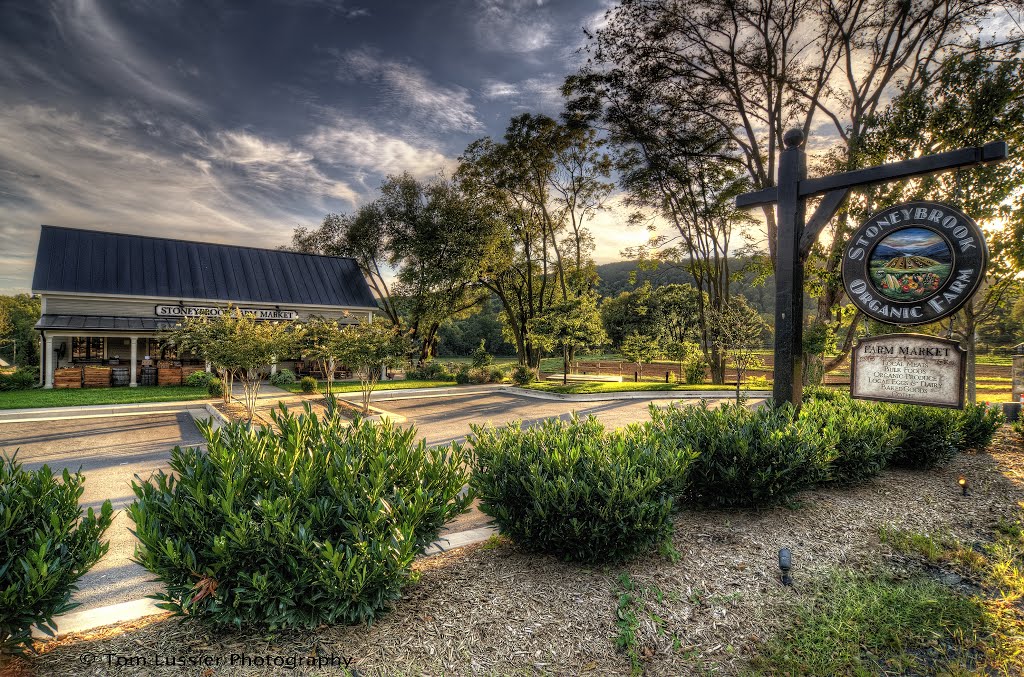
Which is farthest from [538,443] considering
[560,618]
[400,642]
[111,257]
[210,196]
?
[111,257]

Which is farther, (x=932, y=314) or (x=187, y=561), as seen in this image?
(x=932, y=314)

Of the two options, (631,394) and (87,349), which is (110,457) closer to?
(631,394)

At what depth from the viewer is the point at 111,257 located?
2209 centimetres

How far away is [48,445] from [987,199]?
19399 millimetres

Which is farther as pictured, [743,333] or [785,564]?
[743,333]

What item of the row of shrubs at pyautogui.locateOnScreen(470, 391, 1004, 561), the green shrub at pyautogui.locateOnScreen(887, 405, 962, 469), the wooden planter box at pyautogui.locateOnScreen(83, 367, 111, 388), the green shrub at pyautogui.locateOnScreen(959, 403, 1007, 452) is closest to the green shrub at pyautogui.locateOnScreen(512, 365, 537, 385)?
the row of shrubs at pyautogui.locateOnScreen(470, 391, 1004, 561)

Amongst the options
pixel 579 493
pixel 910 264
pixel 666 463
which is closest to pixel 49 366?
pixel 579 493

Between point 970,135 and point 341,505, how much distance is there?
11719 mm

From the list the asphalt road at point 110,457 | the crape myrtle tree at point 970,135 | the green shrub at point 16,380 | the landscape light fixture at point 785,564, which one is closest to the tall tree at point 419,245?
the asphalt road at point 110,457

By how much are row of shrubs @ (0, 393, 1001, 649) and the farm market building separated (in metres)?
21.0

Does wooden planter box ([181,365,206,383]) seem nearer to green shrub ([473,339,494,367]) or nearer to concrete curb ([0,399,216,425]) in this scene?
concrete curb ([0,399,216,425])

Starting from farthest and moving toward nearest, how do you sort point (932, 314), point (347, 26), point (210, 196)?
point (210, 196) < point (347, 26) < point (932, 314)

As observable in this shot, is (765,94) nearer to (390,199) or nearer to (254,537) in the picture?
(254,537)

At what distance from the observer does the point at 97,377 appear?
→ 19.8m
